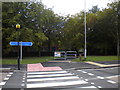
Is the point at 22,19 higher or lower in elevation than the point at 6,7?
lower

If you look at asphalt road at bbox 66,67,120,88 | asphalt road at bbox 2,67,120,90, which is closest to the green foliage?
asphalt road at bbox 2,67,120,90

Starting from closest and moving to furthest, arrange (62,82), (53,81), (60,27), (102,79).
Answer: (62,82) → (53,81) → (102,79) → (60,27)

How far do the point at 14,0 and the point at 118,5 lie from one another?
21023 millimetres

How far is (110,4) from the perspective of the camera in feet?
110

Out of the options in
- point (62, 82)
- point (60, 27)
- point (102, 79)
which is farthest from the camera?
point (60, 27)

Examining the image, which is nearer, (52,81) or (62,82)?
(62,82)

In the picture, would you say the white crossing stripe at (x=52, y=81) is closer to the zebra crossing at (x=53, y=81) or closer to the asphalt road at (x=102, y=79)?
the zebra crossing at (x=53, y=81)

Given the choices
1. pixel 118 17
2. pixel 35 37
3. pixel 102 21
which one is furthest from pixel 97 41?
pixel 35 37

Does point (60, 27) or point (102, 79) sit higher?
point (60, 27)

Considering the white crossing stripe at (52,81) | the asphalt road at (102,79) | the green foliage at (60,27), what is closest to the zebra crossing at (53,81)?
the white crossing stripe at (52,81)

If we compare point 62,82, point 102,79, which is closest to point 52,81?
point 62,82

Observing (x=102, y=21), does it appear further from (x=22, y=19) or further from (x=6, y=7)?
(x=6, y=7)

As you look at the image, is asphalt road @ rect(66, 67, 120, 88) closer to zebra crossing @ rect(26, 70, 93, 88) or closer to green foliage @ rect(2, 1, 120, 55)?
zebra crossing @ rect(26, 70, 93, 88)

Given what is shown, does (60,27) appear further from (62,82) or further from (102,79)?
(62,82)
